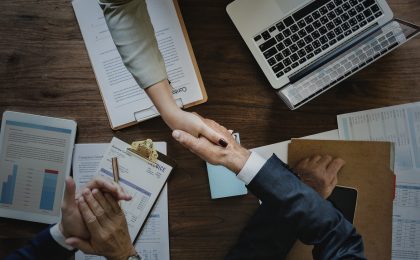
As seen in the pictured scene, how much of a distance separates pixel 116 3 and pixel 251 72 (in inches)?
17.4

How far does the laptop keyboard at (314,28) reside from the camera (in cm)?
119

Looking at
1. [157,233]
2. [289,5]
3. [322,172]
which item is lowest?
[157,233]

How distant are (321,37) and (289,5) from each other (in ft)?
0.43

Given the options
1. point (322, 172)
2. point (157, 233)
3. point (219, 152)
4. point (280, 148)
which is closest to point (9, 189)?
point (157, 233)

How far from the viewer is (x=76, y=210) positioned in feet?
3.73

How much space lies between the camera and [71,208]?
44.4 inches

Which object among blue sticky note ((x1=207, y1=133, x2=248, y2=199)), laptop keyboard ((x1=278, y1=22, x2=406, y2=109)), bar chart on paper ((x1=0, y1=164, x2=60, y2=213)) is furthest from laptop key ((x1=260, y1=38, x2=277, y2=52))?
bar chart on paper ((x1=0, y1=164, x2=60, y2=213))

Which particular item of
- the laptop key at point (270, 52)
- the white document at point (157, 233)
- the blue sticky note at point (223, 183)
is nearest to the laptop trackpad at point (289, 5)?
the laptop key at point (270, 52)

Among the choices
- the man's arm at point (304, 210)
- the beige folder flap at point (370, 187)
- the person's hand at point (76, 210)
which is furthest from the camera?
the beige folder flap at point (370, 187)

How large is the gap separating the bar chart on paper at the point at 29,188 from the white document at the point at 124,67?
0.27m

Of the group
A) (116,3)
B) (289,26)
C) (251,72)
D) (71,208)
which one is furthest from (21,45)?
(289,26)

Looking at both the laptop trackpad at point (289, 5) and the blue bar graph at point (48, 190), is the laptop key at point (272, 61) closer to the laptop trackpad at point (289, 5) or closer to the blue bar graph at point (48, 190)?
the laptop trackpad at point (289, 5)

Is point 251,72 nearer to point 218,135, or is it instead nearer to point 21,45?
point 218,135

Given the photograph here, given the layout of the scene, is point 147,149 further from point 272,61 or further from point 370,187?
point 370,187
